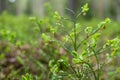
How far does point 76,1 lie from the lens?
547 inches

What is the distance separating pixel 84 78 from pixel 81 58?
0.85 feet

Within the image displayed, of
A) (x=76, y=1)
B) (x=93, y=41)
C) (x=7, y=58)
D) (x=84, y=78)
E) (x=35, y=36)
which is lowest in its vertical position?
(x=84, y=78)

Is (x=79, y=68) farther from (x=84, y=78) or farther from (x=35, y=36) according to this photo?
(x=35, y=36)

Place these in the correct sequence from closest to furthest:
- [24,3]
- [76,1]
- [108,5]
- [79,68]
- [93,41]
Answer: [93,41] → [79,68] → [76,1] → [108,5] → [24,3]

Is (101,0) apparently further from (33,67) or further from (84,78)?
(84,78)


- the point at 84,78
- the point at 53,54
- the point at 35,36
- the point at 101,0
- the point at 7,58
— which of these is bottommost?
the point at 84,78

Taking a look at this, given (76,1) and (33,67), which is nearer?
(33,67)

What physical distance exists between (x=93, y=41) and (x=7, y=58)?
2.58m

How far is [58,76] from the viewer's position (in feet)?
7.09

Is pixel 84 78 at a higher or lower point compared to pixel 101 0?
lower

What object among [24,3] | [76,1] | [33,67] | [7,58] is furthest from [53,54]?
[24,3]

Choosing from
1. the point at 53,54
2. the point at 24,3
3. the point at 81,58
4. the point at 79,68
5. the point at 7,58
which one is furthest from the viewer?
the point at 24,3

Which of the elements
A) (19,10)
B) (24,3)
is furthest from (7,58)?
(24,3)

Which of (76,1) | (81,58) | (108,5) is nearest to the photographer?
(81,58)
